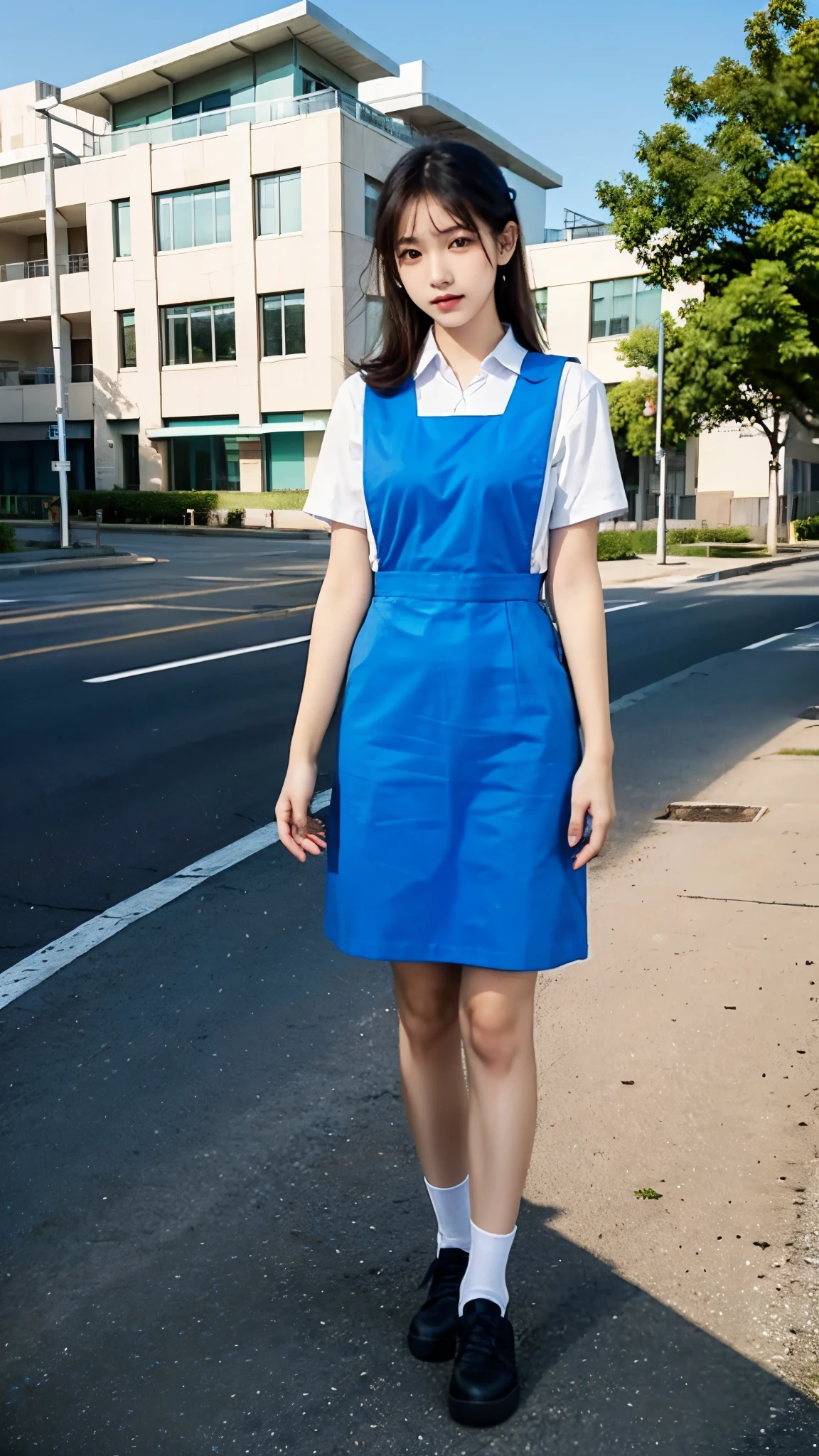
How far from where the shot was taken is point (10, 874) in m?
5.82

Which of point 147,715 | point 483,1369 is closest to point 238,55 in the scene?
point 147,715

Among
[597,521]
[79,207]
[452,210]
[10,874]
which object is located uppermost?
[79,207]

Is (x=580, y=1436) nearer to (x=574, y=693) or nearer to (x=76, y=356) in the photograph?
(x=574, y=693)

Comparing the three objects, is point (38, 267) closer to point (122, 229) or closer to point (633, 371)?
point (122, 229)

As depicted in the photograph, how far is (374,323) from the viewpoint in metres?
2.85

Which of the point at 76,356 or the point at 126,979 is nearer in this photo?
the point at 126,979

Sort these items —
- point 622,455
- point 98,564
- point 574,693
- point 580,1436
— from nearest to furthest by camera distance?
point 580,1436 → point 574,693 → point 98,564 → point 622,455

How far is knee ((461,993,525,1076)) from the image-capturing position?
2408 mm

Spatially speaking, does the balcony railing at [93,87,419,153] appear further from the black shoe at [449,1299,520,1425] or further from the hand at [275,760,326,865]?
the black shoe at [449,1299,520,1425]

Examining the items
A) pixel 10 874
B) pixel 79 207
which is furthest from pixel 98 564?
pixel 79 207

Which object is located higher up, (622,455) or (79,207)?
(79,207)

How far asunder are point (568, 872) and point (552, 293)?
51.5 m

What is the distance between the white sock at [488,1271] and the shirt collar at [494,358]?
5.09 ft

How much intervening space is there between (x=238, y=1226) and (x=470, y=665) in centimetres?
142
